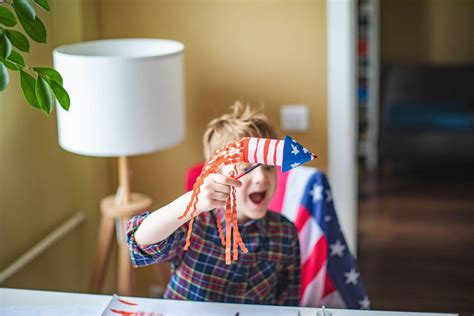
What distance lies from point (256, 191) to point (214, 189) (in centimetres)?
28

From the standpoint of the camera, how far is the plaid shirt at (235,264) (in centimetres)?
184

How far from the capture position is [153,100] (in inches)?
87.4

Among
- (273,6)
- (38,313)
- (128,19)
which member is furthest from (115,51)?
(38,313)

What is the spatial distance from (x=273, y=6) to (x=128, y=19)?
1.82ft

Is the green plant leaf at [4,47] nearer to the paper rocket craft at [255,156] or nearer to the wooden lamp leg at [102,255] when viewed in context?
the paper rocket craft at [255,156]

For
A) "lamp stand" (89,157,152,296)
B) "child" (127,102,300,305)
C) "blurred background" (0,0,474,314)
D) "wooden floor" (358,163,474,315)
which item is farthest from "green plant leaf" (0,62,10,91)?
"wooden floor" (358,163,474,315)

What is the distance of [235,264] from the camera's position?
186cm

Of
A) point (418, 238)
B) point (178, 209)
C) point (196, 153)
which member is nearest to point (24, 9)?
point (178, 209)

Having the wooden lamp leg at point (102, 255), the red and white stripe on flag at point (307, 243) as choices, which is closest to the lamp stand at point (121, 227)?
the wooden lamp leg at point (102, 255)

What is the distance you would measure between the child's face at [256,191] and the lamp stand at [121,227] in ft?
2.40

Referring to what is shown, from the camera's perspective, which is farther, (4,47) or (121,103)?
(121,103)

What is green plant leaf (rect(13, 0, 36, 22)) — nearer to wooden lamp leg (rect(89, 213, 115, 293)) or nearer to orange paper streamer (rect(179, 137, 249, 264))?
orange paper streamer (rect(179, 137, 249, 264))

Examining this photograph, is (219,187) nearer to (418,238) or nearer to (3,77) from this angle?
(3,77)

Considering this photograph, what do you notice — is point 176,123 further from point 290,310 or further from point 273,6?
point 290,310
